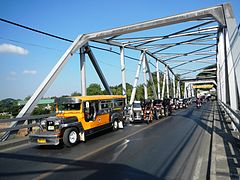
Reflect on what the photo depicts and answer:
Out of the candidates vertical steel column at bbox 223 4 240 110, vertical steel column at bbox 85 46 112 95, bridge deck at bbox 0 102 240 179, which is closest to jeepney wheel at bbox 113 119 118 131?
bridge deck at bbox 0 102 240 179

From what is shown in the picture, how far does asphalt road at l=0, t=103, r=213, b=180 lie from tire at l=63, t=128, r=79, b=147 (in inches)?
16.5

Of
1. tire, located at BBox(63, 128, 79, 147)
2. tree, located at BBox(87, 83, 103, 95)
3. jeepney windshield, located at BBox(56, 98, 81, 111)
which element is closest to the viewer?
tire, located at BBox(63, 128, 79, 147)

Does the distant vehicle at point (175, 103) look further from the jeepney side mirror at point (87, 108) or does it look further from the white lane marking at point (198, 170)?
the white lane marking at point (198, 170)

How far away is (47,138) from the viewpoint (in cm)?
1038

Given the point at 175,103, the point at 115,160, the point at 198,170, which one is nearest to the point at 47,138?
the point at 115,160

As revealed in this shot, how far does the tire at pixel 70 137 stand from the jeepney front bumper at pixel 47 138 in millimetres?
259

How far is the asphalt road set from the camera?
21.0 feet

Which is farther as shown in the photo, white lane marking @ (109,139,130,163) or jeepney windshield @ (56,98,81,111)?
jeepney windshield @ (56,98,81,111)

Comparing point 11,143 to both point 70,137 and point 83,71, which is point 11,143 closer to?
point 70,137

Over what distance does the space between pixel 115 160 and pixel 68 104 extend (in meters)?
5.29

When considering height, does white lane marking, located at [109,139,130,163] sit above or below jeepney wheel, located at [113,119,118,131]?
below

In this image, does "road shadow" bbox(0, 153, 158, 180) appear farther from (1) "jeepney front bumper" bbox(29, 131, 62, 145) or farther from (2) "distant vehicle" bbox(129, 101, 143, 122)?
(2) "distant vehicle" bbox(129, 101, 143, 122)

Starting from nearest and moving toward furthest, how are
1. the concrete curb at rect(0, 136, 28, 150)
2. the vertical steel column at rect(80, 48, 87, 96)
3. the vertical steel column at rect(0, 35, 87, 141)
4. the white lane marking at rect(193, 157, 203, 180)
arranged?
the white lane marking at rect(193, 157, 203, 180) → the concrete curb at rect(0, 136, 28, 150) → the vertical steel column at rect(0, 35, 87, 141) → the vertical steel column at rect(80, 48, 87, 96)

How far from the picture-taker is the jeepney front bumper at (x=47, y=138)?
10.3 m
